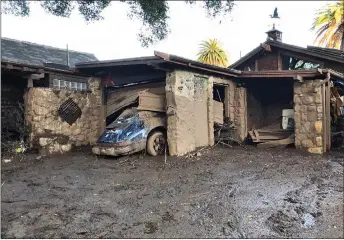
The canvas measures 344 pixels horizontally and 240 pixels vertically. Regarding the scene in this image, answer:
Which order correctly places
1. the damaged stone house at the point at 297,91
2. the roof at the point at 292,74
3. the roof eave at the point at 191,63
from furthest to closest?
1. the damaged stone house at the point at 297,91
2. the roof at the point at 292,74
3. the roof eave at the point at 191,63

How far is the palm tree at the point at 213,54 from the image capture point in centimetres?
2427

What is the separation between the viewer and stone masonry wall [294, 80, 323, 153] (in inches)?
354

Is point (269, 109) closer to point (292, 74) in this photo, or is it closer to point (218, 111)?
point (218, 111)

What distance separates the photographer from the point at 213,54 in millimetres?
24406

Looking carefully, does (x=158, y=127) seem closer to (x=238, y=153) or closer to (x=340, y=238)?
(x=238, y=153)

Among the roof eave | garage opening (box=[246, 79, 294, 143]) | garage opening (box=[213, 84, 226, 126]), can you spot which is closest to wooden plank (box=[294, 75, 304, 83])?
garage opening (box=[246, 79, 294, 143])

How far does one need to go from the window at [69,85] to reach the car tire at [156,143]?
3.10 m

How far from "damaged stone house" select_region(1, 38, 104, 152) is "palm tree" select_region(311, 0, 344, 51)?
14.2 metres

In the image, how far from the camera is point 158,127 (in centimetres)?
916

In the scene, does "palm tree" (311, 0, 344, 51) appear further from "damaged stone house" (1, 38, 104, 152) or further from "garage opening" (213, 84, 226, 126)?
"damaged stone house" (1, 38, 104, 152)

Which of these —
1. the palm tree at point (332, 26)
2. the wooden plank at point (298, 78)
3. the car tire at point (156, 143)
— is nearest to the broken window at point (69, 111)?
the car tire at point (156, 143)

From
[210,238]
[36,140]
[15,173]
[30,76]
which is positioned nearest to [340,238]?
[210,238]

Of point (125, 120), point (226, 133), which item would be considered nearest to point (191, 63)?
point (125, 120)

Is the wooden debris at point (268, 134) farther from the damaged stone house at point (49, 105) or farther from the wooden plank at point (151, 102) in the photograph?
the damaged stone house at point (49, 105)
